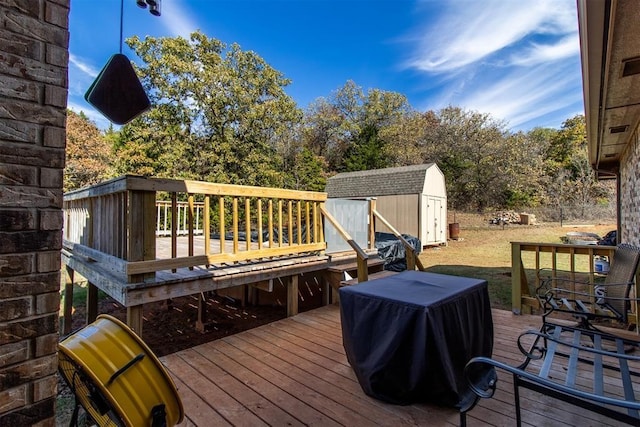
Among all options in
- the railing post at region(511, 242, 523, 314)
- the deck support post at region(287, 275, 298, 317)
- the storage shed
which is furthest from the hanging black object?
the storage shed

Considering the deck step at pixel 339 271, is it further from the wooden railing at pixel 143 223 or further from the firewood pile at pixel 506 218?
the firewood pile at pixel 506 218

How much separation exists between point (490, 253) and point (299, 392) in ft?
30.8

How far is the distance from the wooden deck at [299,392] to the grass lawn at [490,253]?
3145mm

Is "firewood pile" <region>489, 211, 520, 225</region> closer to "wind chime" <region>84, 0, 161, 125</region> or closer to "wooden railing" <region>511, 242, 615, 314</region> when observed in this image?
"wooden railing" <region>511, 242, 615, 314</region>

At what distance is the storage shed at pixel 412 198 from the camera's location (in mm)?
11734

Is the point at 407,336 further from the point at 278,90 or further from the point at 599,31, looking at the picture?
the point at 278,90

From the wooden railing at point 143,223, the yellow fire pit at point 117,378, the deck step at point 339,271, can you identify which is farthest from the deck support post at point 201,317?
the yellow fire pit at point 117,378

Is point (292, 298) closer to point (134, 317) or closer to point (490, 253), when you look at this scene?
point (134, 317)

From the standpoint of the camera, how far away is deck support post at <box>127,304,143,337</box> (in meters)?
2.82

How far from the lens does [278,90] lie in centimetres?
1525

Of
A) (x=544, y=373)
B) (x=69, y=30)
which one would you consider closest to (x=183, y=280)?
(x=69, y=30)

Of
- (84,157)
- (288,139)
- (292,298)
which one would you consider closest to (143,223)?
(292,298)

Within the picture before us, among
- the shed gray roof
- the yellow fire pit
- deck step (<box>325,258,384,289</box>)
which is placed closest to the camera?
the yellow fire pit

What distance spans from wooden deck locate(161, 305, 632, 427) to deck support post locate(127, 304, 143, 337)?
0.41 metres
